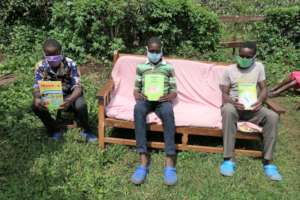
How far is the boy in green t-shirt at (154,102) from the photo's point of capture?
528 centimetres

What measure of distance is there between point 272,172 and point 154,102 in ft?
5.68

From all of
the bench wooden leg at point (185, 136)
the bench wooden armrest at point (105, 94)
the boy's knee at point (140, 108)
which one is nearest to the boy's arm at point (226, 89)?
the bench wooden leg at point (185, 136)

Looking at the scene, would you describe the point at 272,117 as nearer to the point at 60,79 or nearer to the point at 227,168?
the point at 227,168

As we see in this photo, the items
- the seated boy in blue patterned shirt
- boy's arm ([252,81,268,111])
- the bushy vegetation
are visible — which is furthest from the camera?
the seated boy in blue patterned shirt

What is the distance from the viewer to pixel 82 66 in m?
8.69

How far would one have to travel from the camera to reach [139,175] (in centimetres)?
515

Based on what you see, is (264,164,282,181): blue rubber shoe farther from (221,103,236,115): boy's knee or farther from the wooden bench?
(221,103,236,115): boy's knee

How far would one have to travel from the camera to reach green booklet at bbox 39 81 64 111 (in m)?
5.55

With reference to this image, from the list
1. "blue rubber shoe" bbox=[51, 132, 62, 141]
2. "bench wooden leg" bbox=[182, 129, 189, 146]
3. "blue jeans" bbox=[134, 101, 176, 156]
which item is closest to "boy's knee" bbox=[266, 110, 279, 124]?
"bench wooden leg" bbox=[182, 129, 189, 146]

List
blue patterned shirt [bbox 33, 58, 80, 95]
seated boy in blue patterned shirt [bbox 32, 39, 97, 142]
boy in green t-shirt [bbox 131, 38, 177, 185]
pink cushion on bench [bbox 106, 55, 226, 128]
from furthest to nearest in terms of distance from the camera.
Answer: pink cushion on bench [bbox 106, 55, 226, 128]
blue patterned shirt [bbox 33, 58, 80, 95]
seated boy in blue patterned shirt [bbox 32, 39, 97, 142]
boy in green t-shirt [bbox 131, 38, 177, 185]

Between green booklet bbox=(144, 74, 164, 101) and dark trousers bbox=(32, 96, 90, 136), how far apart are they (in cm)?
89

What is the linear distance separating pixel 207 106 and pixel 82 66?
339 centimetres

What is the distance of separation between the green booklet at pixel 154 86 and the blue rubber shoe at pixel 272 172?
1.65 meters

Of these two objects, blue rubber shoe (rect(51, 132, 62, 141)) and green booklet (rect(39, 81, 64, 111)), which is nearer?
green booklet (rect(39, 81, 64, 111))
